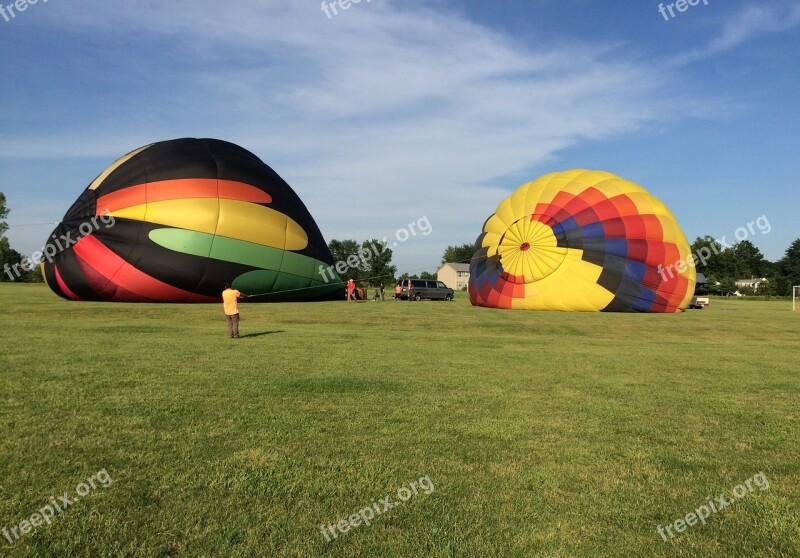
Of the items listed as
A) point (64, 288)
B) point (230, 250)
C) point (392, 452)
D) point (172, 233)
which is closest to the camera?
point (392, 452)

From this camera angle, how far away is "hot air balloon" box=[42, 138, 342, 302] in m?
23.3

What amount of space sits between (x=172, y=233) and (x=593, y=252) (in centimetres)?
1830

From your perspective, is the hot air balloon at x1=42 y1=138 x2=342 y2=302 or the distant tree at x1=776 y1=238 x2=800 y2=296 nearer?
the hot air balloon at x1=42 y1=138 x2=342 y2=302

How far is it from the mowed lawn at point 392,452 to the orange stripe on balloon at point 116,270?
41.0ft

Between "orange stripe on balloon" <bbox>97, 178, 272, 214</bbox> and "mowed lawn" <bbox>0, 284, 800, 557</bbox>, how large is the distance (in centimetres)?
1362

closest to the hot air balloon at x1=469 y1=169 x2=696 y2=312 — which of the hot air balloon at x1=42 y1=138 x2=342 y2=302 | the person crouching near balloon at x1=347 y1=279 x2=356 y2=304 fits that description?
the person crouching near balloon at x1=347 y1=279 x2=356 y2=304

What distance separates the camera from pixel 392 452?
5141mm

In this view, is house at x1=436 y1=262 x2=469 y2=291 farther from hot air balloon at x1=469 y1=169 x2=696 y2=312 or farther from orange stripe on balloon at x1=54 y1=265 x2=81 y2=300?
orange stripe on balloon at x1=54 y1=265 x2=81 y2=300

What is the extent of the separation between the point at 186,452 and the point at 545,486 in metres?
3.14

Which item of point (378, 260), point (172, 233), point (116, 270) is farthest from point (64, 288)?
point (378, 260)

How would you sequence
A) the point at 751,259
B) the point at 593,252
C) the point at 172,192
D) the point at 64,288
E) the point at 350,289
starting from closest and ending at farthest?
the point at 172,192, the point at 593,252, the point at 64,288, the point at 350,289, the point at 751,259

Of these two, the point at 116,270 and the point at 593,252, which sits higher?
the point at 593,252

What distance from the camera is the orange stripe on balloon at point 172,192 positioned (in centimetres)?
2358

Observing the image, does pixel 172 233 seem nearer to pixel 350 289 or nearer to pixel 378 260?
pixel 350 289
